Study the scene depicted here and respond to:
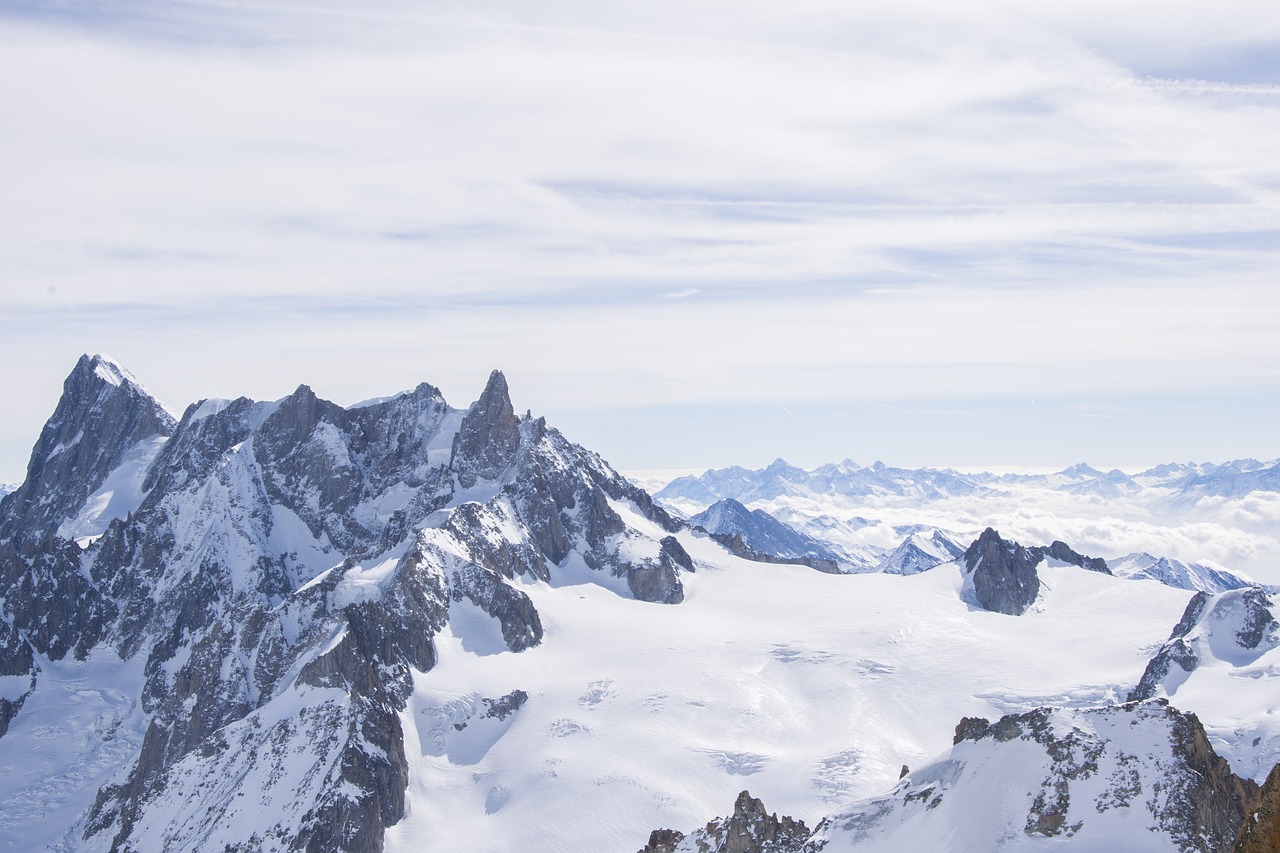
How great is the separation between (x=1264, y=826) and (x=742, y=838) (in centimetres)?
8786

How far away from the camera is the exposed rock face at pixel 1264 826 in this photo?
4772 cm

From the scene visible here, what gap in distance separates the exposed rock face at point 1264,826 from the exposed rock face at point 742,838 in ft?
266

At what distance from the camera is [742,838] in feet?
427

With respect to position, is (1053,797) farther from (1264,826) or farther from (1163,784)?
(1264,826)

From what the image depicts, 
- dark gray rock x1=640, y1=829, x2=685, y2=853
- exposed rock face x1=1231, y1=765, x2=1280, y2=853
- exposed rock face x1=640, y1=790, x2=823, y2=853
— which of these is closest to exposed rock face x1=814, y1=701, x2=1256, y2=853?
exposed rock face x1=640, y1=790, x2=823, y2=853

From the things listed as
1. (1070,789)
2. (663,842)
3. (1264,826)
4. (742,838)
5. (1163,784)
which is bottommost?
(663,842)

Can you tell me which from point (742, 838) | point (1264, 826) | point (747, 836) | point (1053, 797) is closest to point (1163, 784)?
point (1053, 797)

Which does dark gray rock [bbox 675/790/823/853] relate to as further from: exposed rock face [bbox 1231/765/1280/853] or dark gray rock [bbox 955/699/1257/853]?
exposed rock face [bbox 1231/765/1280/853]

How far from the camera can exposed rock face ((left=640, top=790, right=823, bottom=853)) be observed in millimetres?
129750

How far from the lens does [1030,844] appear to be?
361 feet

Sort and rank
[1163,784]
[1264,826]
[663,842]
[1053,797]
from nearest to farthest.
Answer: [1264,826], [1163,784], [1053,797], [663,842]

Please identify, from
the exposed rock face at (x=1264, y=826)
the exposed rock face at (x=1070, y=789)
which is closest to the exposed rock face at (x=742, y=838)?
the exposed rock face at (x=1070, y=789)

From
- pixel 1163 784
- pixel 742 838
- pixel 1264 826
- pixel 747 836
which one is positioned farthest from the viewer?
pixel 747 836

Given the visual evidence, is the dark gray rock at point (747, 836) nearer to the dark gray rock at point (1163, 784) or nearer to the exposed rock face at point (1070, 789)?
the exposed rock face at point (1070, 789)
